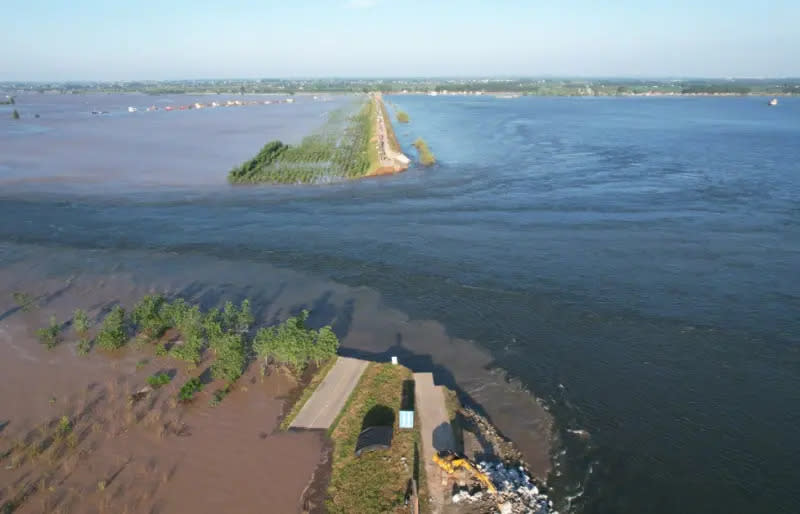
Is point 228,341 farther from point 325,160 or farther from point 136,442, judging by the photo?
point 325,160

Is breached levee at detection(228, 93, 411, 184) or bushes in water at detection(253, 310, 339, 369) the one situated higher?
breached levee at detection(228, 93, 411, 184)

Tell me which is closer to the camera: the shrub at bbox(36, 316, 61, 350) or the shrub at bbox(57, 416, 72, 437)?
the shrub at bbox(57, 416, 72, 437)

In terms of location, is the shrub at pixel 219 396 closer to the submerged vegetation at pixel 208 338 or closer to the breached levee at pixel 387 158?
the submerged vegetation at pixel 208 338

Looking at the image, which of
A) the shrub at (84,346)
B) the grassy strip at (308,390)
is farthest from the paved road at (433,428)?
the shrub at (84,346)

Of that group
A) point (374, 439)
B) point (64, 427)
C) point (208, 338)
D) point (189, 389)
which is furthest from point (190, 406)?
point (374, 439)

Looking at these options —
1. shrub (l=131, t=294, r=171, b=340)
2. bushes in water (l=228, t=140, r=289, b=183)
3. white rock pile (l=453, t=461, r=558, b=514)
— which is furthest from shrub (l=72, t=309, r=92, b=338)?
bushes in water (l=228, t=140, r=289, b=183)

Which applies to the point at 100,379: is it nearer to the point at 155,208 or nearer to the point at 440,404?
the point at 440,404

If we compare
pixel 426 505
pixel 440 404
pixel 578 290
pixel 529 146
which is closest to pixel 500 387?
pixel 440 404

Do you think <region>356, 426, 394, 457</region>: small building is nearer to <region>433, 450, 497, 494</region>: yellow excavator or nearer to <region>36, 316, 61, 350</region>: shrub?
<region>433, 450, 497, 494</region>: yellow excavator
